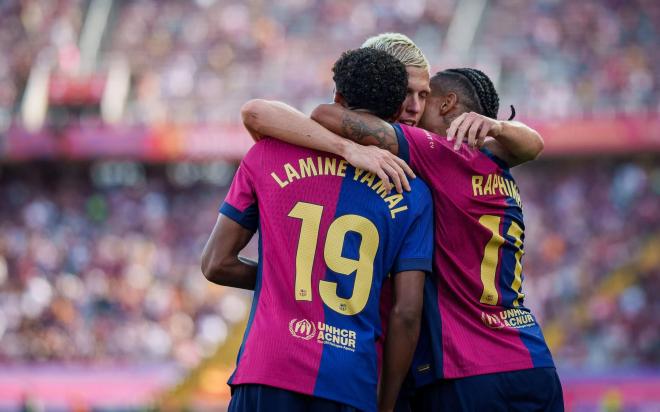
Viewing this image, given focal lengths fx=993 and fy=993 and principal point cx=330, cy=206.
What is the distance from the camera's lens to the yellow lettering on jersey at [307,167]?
11.9 ft

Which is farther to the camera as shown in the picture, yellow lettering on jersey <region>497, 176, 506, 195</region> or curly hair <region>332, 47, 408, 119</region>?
yellow lettering on jersey <region>497, 176, 506, 195</region>

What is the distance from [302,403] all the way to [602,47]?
17372mm

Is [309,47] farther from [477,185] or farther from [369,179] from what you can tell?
[369,179]

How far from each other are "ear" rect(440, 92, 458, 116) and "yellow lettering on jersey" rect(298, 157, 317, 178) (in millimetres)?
757

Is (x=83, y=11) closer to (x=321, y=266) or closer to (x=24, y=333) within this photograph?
(x=24, y=333)

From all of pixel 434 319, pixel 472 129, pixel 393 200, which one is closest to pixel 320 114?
pixel 393 200

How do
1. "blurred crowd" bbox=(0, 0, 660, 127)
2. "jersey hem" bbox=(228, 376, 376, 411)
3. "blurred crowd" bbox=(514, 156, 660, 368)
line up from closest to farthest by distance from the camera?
"jersey hem" bbox=(228, 376, 376, 411) → "blurred crowd" bbox=(514, 156, 660, 368) → "blurred crowd" bbox=(0, 0, 660, 127)

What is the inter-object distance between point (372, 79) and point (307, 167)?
1.31ft

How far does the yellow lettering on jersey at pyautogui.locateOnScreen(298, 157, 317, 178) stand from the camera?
142 inches

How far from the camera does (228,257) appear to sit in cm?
379

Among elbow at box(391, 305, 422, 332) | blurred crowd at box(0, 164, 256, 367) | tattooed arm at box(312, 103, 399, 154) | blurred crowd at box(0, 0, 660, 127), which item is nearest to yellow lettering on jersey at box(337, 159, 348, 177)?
tattooed arm at box(312, 103, 399, 154)

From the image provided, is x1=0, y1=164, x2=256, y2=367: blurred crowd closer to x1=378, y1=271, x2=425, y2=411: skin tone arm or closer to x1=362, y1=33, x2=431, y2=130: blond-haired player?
x1=362, y1=33, x2=431, y2=130: blond-haired player

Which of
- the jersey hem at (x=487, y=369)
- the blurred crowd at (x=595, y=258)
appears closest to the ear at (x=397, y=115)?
the jersey hem at (x=487, y=369)

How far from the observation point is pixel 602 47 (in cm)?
1950
